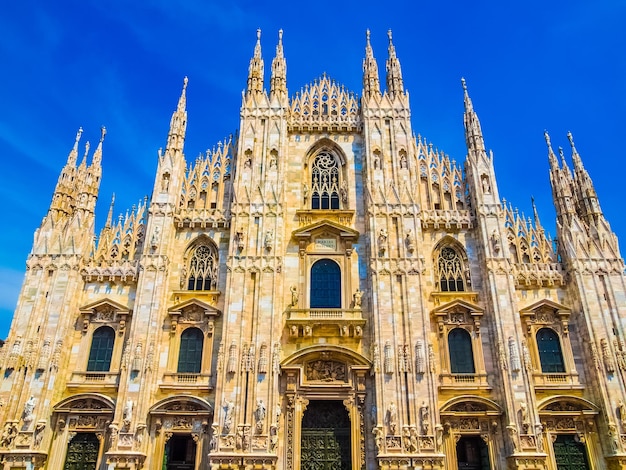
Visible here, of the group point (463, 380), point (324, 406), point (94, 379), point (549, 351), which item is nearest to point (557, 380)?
point (549, 351)

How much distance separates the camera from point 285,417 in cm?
2192

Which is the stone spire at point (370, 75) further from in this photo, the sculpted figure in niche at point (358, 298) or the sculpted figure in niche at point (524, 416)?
the sculpted figure in niche at point (524, 416)

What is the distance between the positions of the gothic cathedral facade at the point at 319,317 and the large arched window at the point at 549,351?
3.0 inches

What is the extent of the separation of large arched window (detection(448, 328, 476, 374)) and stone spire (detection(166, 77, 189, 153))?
16821mm

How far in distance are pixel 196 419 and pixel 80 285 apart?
335 inches

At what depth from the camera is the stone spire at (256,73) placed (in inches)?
1139

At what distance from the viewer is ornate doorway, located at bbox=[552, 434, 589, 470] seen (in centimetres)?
2122

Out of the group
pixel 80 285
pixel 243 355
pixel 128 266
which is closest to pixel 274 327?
pixel 243 355

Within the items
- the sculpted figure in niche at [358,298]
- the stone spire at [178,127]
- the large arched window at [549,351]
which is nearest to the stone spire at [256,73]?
the stone spire at [178,127]

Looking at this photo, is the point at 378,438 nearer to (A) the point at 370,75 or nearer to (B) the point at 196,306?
(B) the point at 196,306

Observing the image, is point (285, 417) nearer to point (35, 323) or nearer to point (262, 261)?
point (262, 261)

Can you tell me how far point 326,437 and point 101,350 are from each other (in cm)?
1084

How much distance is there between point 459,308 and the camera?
77.6ft

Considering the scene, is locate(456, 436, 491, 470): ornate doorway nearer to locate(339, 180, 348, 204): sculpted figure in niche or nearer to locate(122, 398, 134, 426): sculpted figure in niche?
locate(339, 180, 348, 204): sculpted figure in niche
